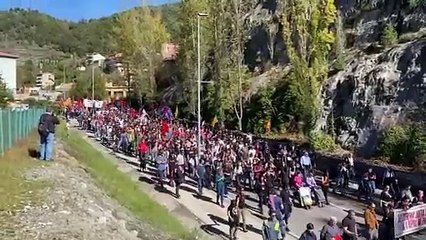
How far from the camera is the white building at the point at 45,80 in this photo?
150000 millimetres

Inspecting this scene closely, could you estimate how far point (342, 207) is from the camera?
22.8m

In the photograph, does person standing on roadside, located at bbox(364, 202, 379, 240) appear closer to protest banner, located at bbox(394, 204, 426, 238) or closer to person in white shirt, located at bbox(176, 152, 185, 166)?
protest banner, located at bbox(394, 204, 426, 238)

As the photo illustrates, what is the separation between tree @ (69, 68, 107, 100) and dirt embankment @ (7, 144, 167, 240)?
85409 millimetres

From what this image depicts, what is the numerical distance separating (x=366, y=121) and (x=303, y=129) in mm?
4021

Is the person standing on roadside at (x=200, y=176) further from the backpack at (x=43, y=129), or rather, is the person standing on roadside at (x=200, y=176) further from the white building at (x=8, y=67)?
the white building at (x=8, y=67)

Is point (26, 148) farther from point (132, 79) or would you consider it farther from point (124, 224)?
point (132, 79)

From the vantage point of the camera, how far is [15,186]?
560 inches

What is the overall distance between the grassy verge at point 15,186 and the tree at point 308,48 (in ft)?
67.9

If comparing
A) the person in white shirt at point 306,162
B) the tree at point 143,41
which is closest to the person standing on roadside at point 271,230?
the person in white shirt at point 306,162

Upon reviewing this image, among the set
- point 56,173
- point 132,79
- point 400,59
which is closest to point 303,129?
point 400,59

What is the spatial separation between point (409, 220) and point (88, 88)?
304ft

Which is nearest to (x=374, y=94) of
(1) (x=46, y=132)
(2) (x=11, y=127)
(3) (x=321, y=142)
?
(3) (x=321, y=142)

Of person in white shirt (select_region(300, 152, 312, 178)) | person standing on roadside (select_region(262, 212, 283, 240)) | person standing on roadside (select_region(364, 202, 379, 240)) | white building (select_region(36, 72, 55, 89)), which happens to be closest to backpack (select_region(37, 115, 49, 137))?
person standing on roadside (select_region(262, 212, 283, 240))

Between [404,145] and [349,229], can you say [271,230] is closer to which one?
[349,229]
